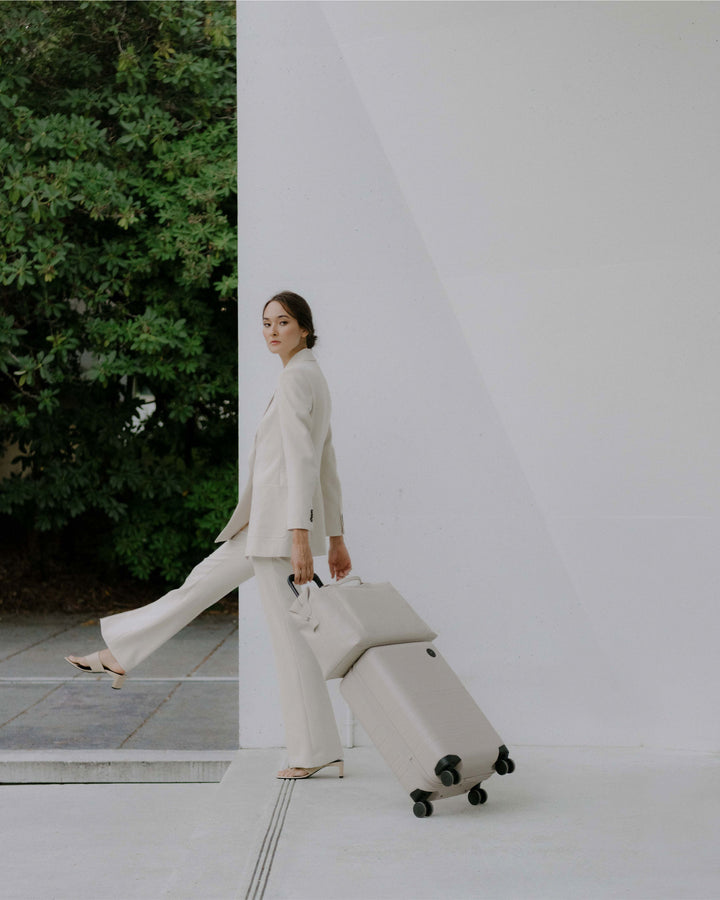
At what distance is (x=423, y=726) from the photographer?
12.2 feet

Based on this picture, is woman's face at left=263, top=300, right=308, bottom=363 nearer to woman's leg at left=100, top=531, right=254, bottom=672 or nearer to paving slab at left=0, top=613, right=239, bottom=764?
woman's leg at left=100, top=531, right=254, bottom=672

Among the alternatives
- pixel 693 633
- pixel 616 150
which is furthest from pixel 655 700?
pixel 616 150

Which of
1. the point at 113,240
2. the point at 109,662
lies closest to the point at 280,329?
the point at 109,662

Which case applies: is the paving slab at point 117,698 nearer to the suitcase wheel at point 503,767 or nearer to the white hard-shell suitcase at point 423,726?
the white hard-shell suitcase at point 423,726

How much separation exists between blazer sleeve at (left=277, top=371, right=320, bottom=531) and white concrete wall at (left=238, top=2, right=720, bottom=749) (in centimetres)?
65

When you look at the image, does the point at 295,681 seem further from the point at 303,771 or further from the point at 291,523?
the point at 291,523

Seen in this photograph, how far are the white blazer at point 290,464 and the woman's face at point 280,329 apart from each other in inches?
2.1

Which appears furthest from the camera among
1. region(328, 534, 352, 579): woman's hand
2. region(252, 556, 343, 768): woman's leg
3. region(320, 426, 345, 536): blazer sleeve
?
region(328, 534, 352, 579): woman's hand

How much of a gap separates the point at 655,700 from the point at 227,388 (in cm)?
591

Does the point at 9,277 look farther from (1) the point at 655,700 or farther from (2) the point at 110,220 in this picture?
(1) the point at 655,700

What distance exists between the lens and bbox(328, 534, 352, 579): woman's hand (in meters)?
4.61

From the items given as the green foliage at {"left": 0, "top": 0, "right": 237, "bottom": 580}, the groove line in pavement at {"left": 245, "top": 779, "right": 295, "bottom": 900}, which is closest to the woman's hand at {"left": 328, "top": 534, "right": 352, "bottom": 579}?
the groove line in pavement at {"left": 245, "top": 779, "right": 295, "bottom": 900}

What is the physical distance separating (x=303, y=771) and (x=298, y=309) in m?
1.74

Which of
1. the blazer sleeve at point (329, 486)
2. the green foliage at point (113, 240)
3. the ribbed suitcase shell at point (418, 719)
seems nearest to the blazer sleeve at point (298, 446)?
the blazer sleeve at point (329, 486)
